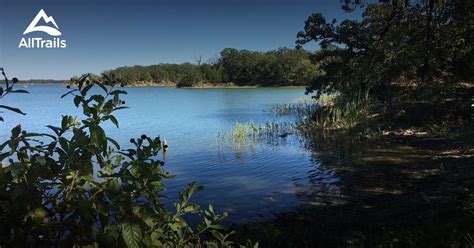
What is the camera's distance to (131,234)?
7.47 ft

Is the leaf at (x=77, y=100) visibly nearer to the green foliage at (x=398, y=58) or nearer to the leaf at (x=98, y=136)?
the leaf at (x=98, y=136)

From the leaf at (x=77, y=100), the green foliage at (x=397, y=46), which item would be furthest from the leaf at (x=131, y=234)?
the green foliage at (x=397, y=46)

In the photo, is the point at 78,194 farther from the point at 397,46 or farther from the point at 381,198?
the point at 397,46

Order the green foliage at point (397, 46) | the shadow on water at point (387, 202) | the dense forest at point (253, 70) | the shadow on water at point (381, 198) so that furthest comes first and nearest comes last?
the dense forest at point (253, 70) < the green foliage at point (397, 46) < the shadow on water at point (381, 198) < the shadow on water at point (387, 202)

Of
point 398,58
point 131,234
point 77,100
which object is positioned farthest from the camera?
point 398,58

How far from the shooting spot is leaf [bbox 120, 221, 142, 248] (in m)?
2.25

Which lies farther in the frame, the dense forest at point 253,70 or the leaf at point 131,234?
the dense forest at point 253,70

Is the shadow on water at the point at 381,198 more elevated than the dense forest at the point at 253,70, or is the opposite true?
the dense forest at the point at 253,70

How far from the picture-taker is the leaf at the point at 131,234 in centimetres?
225

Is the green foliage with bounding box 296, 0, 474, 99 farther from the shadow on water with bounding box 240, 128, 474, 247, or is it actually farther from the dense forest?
the dense forest

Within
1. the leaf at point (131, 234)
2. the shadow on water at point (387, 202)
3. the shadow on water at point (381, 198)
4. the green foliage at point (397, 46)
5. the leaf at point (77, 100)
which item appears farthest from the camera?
the green foliage at point (397, 46)

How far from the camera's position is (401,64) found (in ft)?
63.1

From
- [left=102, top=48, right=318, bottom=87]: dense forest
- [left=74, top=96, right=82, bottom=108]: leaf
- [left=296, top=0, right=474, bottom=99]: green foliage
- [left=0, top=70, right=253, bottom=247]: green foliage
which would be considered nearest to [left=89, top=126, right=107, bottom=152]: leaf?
[left=0, top=70, right=253, bottom=247]: green foliage

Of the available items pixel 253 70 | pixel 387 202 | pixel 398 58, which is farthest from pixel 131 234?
pixel 253 70
